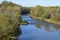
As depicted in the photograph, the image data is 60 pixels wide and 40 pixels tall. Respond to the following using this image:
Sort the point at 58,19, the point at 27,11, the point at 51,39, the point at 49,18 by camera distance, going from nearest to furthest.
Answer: the point at 51,39, the point at 58,19, the point at 49,18, the point at 27,11

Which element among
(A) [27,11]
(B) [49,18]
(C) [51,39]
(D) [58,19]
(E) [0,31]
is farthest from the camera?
(A) [27,11]

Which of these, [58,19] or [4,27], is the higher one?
[4,27]

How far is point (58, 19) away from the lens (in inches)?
1922

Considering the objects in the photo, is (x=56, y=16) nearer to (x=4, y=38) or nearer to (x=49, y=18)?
(x=49, y=18)

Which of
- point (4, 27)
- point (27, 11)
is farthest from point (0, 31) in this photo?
point (27, 11)

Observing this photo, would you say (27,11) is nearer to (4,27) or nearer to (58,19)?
(58,19)

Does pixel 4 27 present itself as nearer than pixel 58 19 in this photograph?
Yes

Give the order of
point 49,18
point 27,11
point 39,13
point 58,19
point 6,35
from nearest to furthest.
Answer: point 6,35
point 58,19
point 49,18
point 39,13
point 27,11

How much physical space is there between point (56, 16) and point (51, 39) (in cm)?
2425

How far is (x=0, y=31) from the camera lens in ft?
65.4

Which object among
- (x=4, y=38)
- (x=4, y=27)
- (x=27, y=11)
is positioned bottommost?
(x=27, y=11)

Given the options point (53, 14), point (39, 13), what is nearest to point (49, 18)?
point (53, 14)

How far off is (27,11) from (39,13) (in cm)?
3116

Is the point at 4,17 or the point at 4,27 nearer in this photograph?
the point at 4,27
